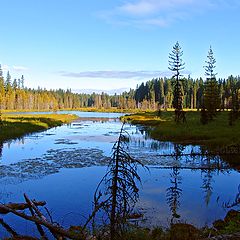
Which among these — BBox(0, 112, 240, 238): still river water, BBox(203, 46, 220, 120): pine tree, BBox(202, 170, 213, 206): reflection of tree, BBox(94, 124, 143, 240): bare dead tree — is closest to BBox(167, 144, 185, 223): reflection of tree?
BBox(0, 112, 240, 238): still river water

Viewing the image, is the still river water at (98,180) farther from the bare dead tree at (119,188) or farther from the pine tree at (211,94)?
the pine tree at (211,94)

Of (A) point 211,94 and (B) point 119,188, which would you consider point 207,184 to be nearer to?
(B) point 119,188

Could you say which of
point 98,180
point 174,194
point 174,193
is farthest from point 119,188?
point 98,180

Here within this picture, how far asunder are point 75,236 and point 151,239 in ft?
10.0

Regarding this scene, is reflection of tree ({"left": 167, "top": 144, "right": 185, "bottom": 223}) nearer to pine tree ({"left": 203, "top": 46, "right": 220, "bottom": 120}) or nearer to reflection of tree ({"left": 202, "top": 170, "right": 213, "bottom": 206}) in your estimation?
reflection of tree ({"left": 202, "top": 170, "right": 213, "bottom": 206})

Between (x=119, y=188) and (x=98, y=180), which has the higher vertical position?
(x=119, y=188)

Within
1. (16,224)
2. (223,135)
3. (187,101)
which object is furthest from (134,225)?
(187,101)

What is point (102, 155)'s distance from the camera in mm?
26234

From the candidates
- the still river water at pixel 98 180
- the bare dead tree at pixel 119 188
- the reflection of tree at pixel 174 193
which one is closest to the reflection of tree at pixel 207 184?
the still river water at pixel 98 180

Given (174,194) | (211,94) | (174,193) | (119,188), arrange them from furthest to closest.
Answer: (211,94) → (174,193) → (174,194) → (119,188)

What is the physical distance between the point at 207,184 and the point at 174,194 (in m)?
3.04

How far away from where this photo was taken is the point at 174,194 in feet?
48.1

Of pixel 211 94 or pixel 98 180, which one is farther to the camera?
pixel 211 94

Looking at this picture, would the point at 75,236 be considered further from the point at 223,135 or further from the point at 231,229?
the point at 223,135
